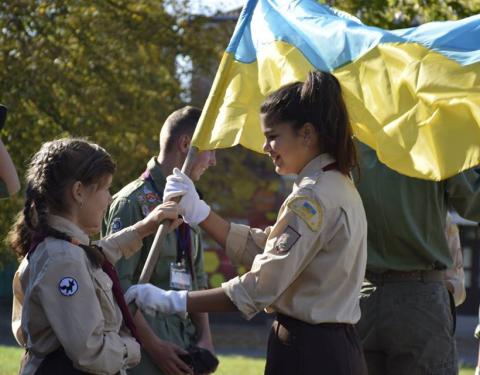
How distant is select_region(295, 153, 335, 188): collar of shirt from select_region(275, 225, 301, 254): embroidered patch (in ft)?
0.74

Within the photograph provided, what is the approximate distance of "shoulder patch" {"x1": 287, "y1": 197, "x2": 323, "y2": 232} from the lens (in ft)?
13.2

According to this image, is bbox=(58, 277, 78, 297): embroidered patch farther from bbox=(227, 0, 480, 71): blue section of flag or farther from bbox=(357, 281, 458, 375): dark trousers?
bbox=(357, 281, 458, 375): dark trousers

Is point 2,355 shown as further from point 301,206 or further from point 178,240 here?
point 301,206

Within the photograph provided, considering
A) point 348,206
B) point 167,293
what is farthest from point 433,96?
point 167,293

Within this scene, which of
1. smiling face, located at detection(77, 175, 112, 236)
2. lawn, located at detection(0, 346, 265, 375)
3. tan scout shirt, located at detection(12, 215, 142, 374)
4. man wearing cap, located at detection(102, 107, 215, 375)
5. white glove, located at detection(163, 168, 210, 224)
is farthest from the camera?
lawn, located at detection(0, 346, 265, 375)

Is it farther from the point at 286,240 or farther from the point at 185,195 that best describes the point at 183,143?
the point at 286,240

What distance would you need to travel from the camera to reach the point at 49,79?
15188mm

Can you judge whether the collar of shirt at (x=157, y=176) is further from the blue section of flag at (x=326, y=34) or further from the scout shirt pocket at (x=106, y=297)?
the scout shirt pocket at (x=106, y=297)

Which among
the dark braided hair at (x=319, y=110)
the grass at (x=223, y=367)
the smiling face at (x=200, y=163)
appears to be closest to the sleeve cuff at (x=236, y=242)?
the smiling face at (x=200, y=163)

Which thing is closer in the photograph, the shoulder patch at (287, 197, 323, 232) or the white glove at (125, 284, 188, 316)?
the shoulder patch at (287, 197, 323, 232)

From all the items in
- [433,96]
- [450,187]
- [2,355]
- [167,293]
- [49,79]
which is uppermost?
[433,96]

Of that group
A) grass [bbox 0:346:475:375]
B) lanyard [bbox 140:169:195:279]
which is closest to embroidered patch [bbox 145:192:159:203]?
lanyard [bbox 140:169:195:279]

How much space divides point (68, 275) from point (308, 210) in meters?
0.91

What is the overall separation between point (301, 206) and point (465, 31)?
1.24 metres
